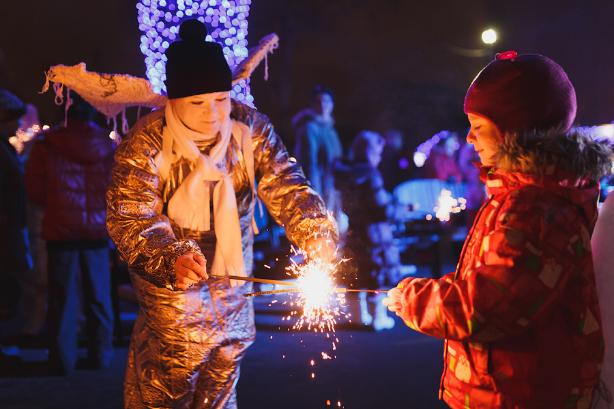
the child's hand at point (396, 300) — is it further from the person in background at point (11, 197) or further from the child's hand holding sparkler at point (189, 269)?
the person in background at point (11, 197)

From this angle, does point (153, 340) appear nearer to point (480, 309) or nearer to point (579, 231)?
point (480, 309)

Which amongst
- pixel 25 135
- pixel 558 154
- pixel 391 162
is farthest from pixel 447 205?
pixel 558 154

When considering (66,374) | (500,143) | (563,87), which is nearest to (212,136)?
(500,143)

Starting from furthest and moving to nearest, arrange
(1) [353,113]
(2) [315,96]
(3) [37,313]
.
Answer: (1) [353,113]
(2) [315,96]
(3) [37,313]

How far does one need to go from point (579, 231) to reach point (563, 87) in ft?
1.64

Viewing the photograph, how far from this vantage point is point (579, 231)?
2023 mm

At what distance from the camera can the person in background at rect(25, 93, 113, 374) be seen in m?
5.13

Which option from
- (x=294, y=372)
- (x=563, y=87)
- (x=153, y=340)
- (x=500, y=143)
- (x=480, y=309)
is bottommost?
(x=294, y=372)

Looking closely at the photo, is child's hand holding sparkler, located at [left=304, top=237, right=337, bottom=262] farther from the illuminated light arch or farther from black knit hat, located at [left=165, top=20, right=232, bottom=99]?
the illuminated light arch

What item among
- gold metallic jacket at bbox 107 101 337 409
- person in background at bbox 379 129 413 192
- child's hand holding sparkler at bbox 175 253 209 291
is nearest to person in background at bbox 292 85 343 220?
person in background at bbox 379 129 413 192

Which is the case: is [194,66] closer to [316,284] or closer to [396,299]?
[316,284]

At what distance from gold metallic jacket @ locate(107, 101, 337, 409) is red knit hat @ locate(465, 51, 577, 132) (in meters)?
1.07

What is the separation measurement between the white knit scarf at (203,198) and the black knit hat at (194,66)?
0.51ft

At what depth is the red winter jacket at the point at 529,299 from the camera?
194 cm
